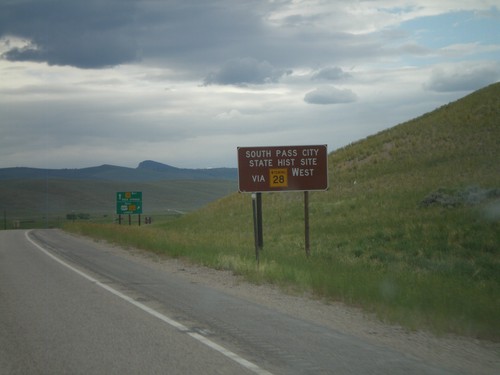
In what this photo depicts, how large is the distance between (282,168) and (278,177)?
0.33m

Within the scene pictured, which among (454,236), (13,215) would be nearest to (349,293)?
(454,236)

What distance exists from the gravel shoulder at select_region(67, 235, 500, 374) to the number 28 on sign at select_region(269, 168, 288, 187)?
5744 millimetres

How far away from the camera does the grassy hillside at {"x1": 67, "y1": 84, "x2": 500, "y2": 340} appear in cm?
1302

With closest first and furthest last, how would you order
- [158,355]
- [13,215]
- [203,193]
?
[158,355] < [13,215] < [203,193]

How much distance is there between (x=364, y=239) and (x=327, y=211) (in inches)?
467

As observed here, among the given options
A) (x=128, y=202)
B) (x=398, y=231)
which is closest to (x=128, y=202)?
(x=128, y=202)

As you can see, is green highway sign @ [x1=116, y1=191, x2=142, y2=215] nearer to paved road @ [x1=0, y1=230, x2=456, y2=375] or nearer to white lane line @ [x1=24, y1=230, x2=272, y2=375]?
white lane line @ [x1=24, y1=230, x2=272, y2=375]

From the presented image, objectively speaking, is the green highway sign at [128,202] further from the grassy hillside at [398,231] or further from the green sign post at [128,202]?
the grassy hillside at [398,231]

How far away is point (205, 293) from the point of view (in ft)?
47.5

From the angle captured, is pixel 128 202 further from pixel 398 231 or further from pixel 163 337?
pixel 163 337

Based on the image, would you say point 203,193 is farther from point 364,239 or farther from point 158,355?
point 158,355

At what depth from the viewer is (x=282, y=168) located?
22453mm

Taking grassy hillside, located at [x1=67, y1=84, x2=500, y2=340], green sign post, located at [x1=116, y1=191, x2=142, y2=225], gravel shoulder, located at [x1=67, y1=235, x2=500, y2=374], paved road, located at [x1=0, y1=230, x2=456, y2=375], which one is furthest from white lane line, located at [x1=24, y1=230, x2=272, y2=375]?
green sign post, located at [x1=116, y1=191, x2=142, y2=225]

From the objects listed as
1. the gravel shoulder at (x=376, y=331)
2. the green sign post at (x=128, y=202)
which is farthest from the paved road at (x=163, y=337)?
the green sign post at (x=128, y=202)
